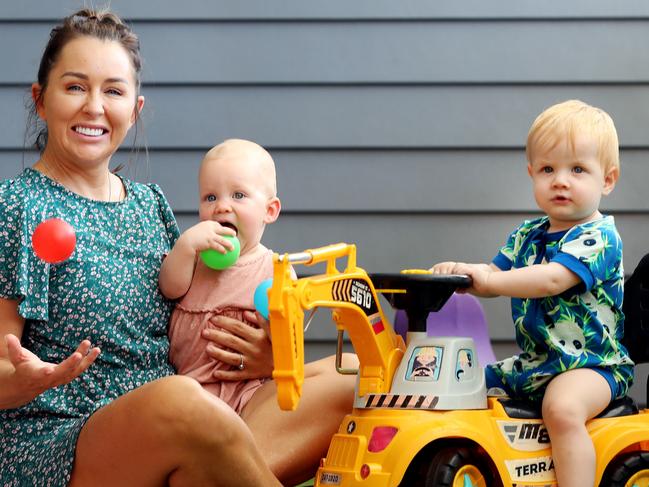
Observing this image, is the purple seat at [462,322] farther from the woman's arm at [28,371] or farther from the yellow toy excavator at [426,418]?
the woman's arm at [28,371]

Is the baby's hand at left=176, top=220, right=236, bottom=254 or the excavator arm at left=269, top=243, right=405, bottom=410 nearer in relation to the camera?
the excavator arm at left=269, top=243, right=405, bottom=410

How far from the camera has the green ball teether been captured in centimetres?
247

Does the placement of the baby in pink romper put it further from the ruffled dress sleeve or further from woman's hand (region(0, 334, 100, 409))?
woman's hand (region(0, 334, 100, 409))

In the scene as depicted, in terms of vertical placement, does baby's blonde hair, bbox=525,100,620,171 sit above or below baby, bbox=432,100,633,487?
above

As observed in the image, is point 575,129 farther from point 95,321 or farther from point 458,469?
point 95,321

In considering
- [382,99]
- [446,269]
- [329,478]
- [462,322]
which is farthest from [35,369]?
[382,99]

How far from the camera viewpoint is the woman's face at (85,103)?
2414mm

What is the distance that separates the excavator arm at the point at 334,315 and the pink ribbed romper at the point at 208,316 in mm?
317

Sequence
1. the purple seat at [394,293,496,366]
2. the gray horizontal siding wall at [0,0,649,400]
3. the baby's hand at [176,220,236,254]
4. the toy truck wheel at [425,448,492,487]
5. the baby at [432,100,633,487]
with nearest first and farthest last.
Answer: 1. the toy truck wheel at [425,448,492,487]
2. the baby at [432,100,633,487]
3. the baby's hand at [176,220,236,254]
4. the purple seat at [394,293,496,366]
5. the gray horizontal siding wall at [0,0,649,400]

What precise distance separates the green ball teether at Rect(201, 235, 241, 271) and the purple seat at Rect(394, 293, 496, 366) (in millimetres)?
761

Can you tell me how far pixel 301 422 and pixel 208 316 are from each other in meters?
0.36

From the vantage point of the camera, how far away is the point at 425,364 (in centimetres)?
228

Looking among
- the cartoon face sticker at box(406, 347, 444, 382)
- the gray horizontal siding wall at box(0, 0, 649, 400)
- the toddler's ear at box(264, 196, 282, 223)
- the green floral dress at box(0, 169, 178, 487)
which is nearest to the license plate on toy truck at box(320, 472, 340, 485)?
the cartoon face sticker at box(406, 347, 444, 382)

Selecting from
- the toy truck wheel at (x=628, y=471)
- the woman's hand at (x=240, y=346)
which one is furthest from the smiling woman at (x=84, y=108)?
the toy truck wheel at (x=628, y=471)
